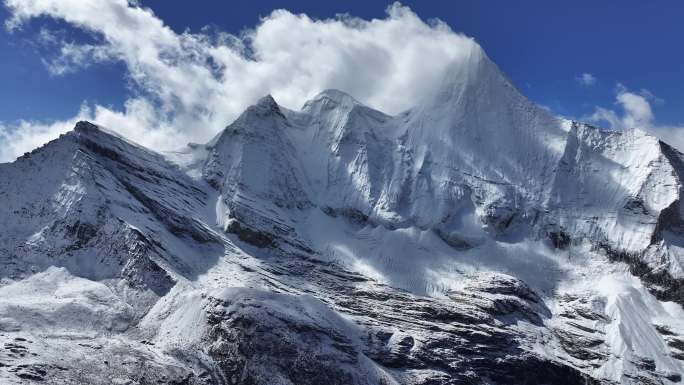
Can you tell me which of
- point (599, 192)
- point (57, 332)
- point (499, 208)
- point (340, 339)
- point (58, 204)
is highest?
point (599, 192)

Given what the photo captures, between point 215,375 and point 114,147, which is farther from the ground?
point 114,147

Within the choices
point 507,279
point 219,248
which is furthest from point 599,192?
point 219,248

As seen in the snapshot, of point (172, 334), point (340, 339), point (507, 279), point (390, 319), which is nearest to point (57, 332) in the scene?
point (172, 334)

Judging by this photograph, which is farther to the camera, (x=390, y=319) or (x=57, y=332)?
(x=390, y=319)

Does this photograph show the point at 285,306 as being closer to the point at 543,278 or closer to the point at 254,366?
the point at 254,366

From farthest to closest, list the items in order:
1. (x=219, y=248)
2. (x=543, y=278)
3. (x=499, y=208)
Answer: (x=499, y=208), (x=543, y=278), (x=219, y=248)

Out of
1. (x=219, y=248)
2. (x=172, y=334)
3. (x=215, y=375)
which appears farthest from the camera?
(x=219, y=248)
